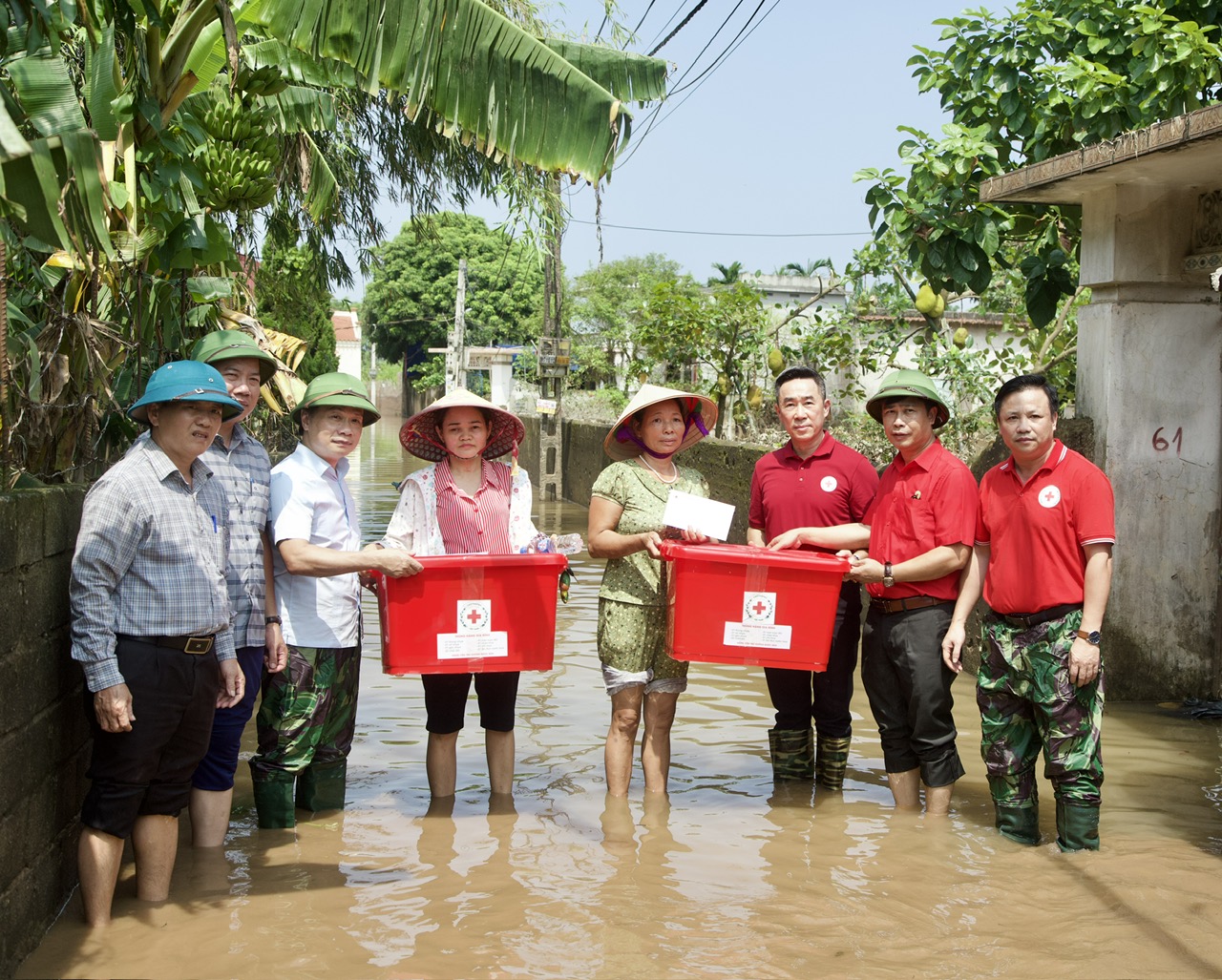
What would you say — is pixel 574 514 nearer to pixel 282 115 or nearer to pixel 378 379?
pixel 282 115

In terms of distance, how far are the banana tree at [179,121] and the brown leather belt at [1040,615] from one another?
129 inches

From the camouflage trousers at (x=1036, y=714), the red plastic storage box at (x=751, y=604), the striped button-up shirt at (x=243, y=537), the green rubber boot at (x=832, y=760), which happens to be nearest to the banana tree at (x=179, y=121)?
the striped button-up shirt at (x=243, y=537)

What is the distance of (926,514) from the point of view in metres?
5.31

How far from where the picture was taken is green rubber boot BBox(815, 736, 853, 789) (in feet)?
19.4

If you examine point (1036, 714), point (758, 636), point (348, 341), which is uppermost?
point (348, 341)

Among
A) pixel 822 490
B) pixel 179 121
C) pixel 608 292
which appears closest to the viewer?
pixel 822 490

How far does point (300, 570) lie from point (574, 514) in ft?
49.9

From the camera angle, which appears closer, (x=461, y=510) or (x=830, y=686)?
(x=461, y=510)

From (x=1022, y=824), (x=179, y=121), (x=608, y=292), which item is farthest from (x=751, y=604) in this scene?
(x=608, y=292)

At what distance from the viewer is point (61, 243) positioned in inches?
133

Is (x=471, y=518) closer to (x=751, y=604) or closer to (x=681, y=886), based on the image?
(x=751, y=604)

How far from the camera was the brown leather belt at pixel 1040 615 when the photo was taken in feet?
Answer: 16.1

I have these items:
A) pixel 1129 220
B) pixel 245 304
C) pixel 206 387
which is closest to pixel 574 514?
pixel 245 304

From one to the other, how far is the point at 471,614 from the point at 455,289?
51.7 m
